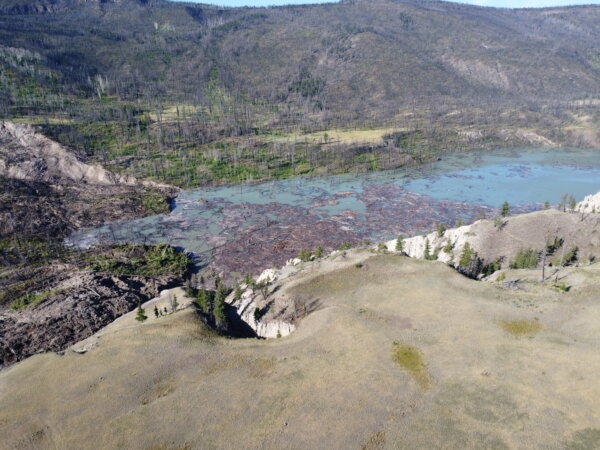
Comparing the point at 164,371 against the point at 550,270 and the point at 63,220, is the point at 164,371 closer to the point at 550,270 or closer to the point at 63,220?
the point at 550,270

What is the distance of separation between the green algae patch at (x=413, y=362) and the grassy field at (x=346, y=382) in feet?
0.39

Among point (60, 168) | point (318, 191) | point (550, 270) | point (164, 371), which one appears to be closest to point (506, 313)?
point (550, 270)

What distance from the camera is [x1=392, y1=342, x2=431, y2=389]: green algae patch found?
38750mm

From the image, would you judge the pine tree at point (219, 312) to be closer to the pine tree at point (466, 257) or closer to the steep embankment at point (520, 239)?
the steep embankment at point (520, 239)

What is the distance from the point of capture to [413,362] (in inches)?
1634

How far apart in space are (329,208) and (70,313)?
87.4m

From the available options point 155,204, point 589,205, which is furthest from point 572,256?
point 155,204

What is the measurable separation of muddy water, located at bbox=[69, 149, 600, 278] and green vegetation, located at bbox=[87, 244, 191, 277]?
649cm

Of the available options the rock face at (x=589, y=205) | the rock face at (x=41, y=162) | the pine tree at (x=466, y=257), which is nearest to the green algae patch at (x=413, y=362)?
the pine tree at (x=466, y=257)

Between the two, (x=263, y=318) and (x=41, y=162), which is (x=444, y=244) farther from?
(x=41, y=162)

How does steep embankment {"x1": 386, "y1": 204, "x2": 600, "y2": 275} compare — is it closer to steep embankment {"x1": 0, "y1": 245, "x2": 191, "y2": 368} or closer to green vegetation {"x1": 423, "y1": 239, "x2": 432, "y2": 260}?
green vegetation {"x1": 423, "y1": 239, "x2": 432, "y2": 260}

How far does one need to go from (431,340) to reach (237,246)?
69.8 m

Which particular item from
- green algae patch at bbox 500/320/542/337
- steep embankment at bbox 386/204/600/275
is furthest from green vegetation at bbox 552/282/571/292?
steep embankment at bbox 386/204/600/275

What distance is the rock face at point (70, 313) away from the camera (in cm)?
6141
